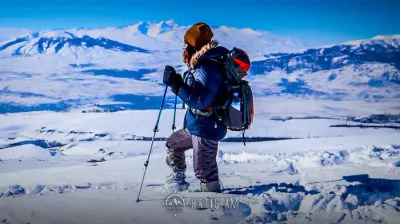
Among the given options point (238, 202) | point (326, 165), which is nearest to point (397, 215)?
point (238, 202)

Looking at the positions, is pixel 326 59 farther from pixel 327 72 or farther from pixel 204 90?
pixel 204 90

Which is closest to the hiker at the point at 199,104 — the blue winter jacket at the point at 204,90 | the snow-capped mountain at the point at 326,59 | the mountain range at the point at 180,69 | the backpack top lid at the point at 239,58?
the blue winter jacket at the point at 204,90

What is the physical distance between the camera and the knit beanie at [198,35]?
2.63 metres

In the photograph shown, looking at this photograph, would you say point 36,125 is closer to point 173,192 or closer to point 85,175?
point 85,175

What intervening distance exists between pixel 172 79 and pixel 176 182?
953mm

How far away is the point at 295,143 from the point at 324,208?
191 inches

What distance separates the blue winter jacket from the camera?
7.93 ft

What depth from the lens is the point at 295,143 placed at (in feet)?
23.2

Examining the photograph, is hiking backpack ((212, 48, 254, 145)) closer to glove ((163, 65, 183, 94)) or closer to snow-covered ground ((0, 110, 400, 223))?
glove ((163, 65, 183, 94))

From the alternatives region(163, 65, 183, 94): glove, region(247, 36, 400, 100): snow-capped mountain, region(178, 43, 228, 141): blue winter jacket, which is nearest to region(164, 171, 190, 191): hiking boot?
region(178, 43, 228, 141): blue winter jacket

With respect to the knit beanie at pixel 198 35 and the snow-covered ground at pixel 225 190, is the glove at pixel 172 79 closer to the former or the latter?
the knit beanie at pixel 198 35

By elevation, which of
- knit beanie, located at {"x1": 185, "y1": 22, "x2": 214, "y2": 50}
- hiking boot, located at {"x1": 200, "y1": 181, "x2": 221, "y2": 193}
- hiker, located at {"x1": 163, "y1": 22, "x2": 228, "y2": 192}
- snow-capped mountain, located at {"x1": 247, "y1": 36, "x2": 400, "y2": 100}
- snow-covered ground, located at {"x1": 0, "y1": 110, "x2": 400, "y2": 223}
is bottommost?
snow-covered ground, located at {"x1": 0, "y1": 110, "x2": 400, "y2": 223}

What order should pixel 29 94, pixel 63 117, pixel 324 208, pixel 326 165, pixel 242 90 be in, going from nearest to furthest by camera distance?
pixel 324 208 → pixel 242 90 → pixel 326 165 → pixel 63 117 → pixel 29 94

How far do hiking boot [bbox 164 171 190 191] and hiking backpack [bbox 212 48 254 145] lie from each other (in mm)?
606
